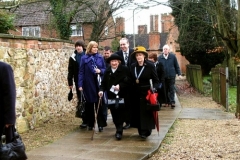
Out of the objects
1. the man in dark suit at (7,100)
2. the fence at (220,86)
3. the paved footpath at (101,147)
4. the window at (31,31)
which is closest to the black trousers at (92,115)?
the paved footpath at (101,147)

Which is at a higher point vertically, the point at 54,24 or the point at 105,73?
the point at 54,24

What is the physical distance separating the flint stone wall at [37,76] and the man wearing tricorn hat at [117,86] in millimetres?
1773

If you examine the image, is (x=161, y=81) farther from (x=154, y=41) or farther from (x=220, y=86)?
(x=154, y=41)

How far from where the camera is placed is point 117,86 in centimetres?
768

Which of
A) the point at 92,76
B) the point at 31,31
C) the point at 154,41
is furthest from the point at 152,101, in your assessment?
the point at 154,41

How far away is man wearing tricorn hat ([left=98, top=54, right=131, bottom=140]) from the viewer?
7707mm

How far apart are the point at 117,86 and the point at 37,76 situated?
8.04 feet

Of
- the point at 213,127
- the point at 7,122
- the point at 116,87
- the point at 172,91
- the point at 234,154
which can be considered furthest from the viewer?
the point at 172,91

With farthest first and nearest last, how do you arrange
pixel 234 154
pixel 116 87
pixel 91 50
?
pixel 91 50, pixel 116 87, pixel 234 154

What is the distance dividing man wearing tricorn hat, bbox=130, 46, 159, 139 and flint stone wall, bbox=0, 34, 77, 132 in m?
2.34

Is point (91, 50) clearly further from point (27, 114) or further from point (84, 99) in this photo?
point (27, 114)

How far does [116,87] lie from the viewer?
7.68 m

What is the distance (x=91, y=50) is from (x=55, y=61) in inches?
100

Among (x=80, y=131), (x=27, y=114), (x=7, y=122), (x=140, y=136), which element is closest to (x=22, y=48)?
(x=27, y=114)
